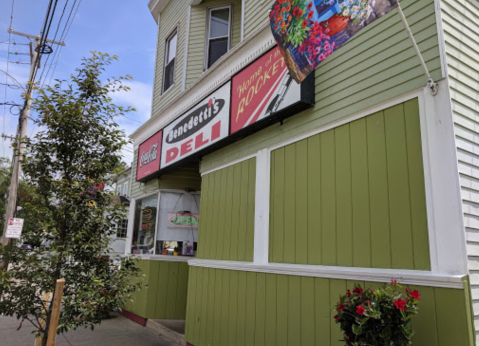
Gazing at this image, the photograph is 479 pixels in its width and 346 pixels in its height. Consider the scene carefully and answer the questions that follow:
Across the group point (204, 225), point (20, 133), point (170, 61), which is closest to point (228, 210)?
point (204, 225)

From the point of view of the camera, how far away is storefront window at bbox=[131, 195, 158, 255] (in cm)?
859

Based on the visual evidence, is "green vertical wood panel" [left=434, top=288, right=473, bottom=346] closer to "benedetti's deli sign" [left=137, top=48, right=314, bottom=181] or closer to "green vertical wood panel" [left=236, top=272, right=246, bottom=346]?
"benedetti's deli sign" [left=137, top=48, right=314, bottom=181]

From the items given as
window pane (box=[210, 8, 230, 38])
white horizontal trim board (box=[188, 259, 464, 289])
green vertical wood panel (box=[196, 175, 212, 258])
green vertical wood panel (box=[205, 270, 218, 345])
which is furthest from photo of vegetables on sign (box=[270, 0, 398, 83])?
window pane (box=[210, 8, 230, 38])

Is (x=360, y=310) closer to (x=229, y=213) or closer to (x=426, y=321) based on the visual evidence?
(x=426, y=321)

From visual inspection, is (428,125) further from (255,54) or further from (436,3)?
(255,54)

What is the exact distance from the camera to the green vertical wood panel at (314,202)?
4.14 m

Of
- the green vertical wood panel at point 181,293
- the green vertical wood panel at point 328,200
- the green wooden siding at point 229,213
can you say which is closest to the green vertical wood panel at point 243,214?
the green wooden siding at point 229,213

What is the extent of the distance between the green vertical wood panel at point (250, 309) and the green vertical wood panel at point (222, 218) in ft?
2.72

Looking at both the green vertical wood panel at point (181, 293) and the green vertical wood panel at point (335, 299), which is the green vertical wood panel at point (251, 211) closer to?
the green vertical wood panel at point (335, 299)

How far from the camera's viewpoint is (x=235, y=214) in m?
5.71

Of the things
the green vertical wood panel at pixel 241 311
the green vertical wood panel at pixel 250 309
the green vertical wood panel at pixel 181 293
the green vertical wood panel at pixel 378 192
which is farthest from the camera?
the green vertical wood panel at pixel 181 293

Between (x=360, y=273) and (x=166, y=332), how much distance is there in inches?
197

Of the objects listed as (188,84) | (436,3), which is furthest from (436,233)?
(188,84)

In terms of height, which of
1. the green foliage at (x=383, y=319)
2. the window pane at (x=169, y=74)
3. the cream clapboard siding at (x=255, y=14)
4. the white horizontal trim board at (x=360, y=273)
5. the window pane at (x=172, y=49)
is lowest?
the green foliage at (x=383, y=319)
